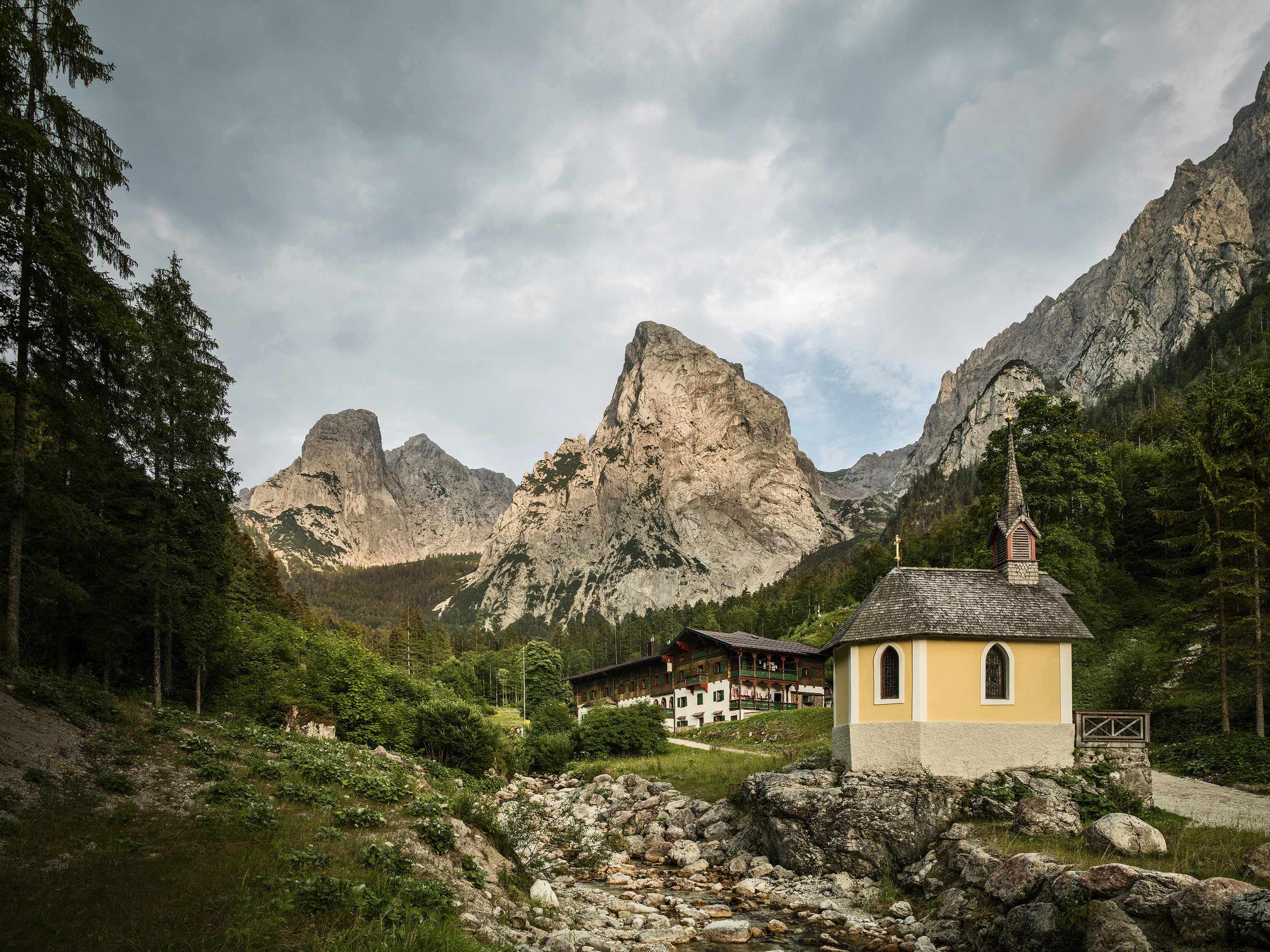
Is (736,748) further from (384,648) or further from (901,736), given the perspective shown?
(384,648)

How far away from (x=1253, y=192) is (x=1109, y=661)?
21188 cm

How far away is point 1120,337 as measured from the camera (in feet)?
618

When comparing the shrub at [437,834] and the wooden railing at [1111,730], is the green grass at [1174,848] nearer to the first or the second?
the wooden railing at [1111,730]

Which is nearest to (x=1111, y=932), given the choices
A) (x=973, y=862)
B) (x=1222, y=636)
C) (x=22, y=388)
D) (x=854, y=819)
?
(x=973, y=862)

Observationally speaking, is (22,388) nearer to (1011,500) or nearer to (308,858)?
(308,858)

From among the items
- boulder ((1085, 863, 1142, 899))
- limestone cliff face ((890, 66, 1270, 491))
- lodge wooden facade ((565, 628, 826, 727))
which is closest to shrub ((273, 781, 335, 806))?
boulder ((1085, 863, 1142, 899))

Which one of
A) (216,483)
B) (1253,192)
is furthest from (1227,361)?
(216,483)

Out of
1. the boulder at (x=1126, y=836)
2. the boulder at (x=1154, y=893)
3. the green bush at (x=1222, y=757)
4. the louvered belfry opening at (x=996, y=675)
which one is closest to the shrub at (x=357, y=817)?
the boulder at (x=1154, y=893)

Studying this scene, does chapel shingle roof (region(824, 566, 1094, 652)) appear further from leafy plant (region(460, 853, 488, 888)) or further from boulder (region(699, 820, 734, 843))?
leafy plant (region(460, 853, 488, 888))

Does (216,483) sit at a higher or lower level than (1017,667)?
higher

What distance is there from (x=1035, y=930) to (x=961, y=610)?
11786 mm

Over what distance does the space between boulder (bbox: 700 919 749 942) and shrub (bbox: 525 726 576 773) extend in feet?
90.5

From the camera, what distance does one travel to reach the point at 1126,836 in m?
16.8

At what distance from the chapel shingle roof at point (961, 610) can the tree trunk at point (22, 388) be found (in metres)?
24.6
